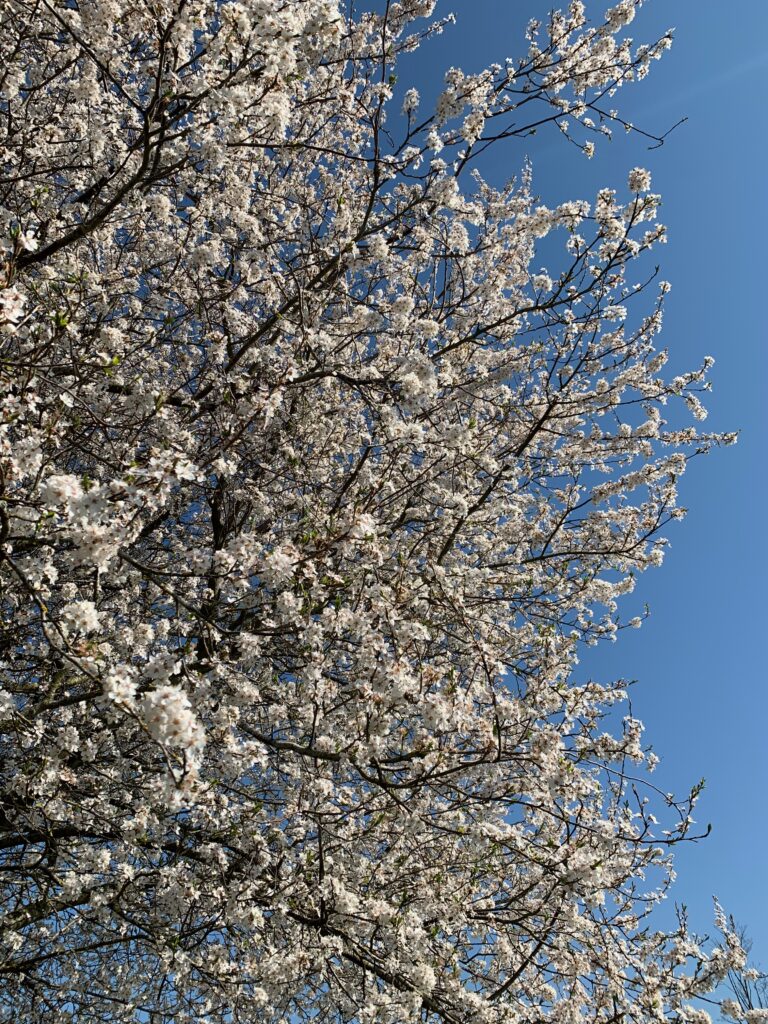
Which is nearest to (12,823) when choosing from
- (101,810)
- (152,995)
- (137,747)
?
(101,810)

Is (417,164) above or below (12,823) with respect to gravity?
above

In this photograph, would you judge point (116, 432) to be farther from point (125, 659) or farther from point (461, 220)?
point (461, 220)

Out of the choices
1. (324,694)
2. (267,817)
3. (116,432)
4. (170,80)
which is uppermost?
(170,80)

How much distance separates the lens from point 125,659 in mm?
6086

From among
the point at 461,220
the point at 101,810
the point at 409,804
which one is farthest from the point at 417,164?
the point at 101,810

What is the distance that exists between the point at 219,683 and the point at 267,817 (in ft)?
4.11

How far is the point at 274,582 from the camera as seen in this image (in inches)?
189

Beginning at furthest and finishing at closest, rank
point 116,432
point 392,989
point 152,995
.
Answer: point 116,432 → point 152,995 → point 392,989

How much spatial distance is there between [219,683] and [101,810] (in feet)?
4.47

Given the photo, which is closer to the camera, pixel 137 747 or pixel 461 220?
pixel 137 747

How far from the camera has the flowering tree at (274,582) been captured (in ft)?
16.0

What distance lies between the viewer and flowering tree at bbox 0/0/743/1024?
4.89 metres

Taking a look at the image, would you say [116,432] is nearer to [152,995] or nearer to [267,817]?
[267,817]

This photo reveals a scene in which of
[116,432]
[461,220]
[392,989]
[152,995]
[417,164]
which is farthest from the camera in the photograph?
Answer: [461,220]
